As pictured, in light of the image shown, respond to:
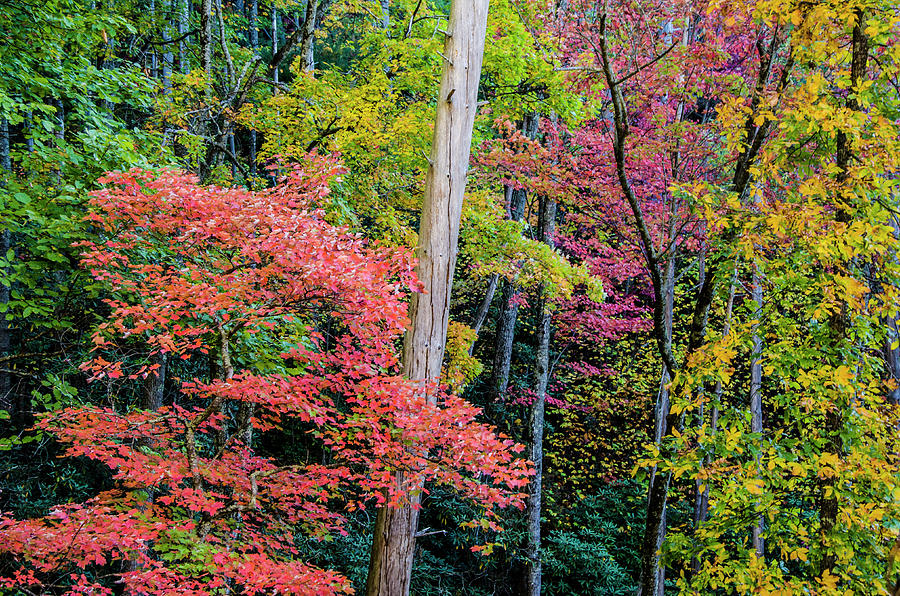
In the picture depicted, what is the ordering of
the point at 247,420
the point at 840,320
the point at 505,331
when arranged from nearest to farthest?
1. the point at 840,320
2. the point at 247,420
3. the point at 505,331

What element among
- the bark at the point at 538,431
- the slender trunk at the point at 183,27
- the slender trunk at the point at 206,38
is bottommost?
the bark at the point at 538,431

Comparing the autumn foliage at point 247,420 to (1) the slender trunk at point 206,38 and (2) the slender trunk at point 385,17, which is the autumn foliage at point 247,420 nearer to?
(1) the slender trunk at point 206,38

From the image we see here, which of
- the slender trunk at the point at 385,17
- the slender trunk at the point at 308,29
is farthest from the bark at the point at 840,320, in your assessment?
the slender trunk at the point at 385,17

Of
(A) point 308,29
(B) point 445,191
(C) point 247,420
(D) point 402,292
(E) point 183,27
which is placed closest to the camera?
(C) point 247,420

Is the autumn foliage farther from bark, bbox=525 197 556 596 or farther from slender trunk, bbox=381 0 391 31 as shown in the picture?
slender trunk, bbox=381 0 391 31

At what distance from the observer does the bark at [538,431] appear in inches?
313

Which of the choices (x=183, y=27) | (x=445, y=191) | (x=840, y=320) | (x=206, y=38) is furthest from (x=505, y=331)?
(x=183, y=27)

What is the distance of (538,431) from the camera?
8.52 metres

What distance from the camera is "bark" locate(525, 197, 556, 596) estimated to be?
26.1ft

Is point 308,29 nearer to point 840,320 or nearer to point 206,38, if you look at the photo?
point 206,38

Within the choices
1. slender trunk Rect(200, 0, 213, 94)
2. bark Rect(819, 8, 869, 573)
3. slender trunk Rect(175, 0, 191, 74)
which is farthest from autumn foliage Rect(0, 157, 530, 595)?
slender trunk Rect(175, 0, 191, 74)

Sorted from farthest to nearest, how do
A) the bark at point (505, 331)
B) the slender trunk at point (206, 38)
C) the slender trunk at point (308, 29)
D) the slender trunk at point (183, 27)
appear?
the bark at point (505, 331) < the slender trunk at point (183, 27) < the slender trunk at point (308, 29) < the slender trunk at point (206, 38)

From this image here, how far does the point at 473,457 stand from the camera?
3.55 metres

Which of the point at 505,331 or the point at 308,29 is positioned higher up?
the point at 308,29
